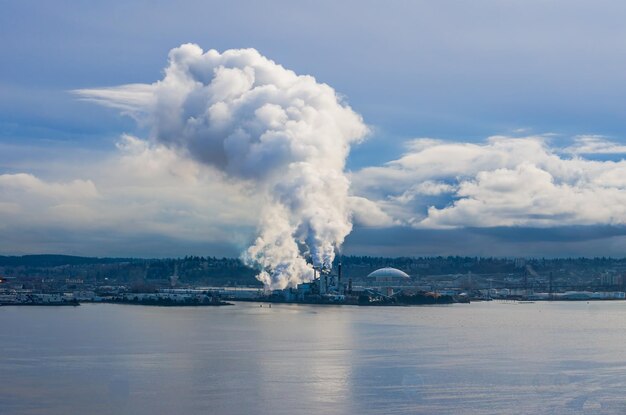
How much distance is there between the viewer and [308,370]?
129ft

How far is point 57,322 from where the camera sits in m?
73.4

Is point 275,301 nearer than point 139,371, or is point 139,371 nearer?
point 139,371

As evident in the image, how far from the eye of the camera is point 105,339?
2149 inches

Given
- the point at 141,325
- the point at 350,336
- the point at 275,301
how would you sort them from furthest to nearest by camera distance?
the point at 275,301, the point at 141,325, the point at 350,336

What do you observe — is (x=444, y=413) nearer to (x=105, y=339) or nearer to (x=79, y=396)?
(x=79, y=396)

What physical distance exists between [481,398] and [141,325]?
4132cm

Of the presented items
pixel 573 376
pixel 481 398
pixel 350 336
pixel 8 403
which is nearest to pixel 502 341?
pixel 350 336

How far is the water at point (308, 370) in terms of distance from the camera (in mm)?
31031

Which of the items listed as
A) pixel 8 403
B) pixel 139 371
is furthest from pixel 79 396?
pixel 139 371

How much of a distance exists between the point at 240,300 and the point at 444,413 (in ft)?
337

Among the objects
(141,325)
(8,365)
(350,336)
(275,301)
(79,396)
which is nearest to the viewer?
(79,396)

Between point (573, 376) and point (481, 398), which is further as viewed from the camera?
point (573, 376)

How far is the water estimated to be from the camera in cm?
3103

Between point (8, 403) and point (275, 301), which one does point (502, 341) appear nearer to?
point (8, 403)
